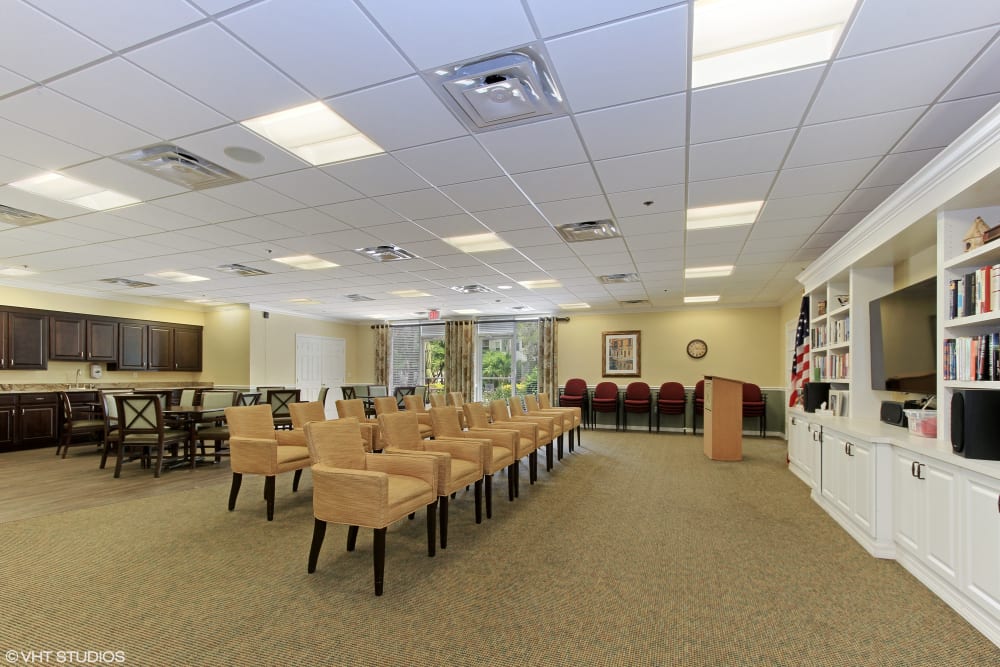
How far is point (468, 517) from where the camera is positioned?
4230 millimetres

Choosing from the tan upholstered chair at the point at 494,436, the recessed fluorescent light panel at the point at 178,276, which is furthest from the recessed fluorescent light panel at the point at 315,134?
the recessed fluorescent light panel at the point at 178,276

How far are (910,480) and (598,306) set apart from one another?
801cm

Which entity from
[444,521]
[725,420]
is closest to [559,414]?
[725,420]

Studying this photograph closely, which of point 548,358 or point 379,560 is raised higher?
point 548,358

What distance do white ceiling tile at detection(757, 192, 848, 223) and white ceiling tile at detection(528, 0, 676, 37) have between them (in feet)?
9.38

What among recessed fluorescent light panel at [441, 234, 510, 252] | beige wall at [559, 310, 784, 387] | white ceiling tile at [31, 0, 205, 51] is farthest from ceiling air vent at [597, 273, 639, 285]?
white ceiling tile at [31, 0, 205, 51]

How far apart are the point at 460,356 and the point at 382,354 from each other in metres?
2.49

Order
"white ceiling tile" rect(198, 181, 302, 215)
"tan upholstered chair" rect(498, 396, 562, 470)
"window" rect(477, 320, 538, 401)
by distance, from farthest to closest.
Result: "window" rect(477, 320, 538, 401)
"tan upholstered chair" rect(498, 396, 562, 470)
"white ceiling tile" rect(198, 181, 302, 215)

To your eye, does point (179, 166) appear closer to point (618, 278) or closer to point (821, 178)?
point (821, 178)

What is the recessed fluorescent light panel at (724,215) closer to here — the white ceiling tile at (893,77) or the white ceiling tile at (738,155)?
the white ceiling tile at (738,155)

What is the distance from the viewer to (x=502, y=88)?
8.42 feet

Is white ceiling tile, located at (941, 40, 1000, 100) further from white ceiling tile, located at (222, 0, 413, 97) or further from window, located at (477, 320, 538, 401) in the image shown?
window, located at (477, 320, 538, 401)

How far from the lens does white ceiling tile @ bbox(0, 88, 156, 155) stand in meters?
2.69

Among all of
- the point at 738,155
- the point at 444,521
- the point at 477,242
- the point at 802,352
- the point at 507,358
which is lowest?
the point at 444,521
